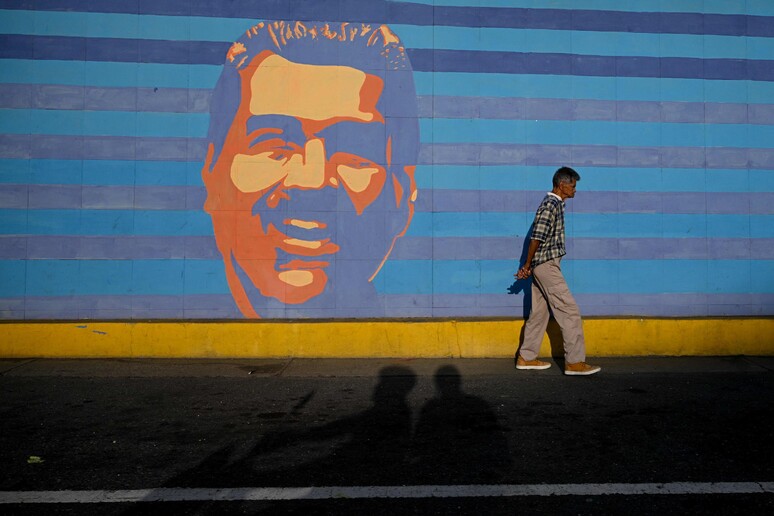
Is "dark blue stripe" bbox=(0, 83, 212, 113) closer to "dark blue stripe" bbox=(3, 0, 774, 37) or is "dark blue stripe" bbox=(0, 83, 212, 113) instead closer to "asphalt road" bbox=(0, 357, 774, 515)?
"dark blue stripe" bbox=(3, 0, 774, 37)

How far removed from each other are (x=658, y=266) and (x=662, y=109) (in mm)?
1776

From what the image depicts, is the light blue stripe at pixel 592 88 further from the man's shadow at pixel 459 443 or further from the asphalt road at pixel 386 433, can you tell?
the man's shadow at pixel 459 443

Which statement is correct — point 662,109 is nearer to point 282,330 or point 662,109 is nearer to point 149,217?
point 282,330

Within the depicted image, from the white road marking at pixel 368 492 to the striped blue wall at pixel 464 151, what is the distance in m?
3.44

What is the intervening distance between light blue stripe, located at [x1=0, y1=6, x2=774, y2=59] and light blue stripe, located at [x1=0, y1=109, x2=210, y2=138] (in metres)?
0.85

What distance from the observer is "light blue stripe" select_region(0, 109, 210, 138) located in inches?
240

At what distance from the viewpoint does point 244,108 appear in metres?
6.23

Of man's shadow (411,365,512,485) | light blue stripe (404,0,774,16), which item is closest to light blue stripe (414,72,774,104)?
light blue stripe (404,0,774,16)

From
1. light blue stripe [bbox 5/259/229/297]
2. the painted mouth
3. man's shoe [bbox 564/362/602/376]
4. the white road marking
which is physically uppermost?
the painted mouth

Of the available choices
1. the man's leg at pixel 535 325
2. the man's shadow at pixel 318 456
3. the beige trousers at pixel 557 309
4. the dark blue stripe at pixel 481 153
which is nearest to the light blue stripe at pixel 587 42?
the dark blue stripe at pixel 481 153

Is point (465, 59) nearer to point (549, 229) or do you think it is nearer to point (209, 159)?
point (549, 229)

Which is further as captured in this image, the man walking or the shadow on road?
the man walking

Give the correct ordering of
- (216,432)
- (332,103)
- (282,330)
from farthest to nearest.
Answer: (332,103) < (282,330) < (216,432)

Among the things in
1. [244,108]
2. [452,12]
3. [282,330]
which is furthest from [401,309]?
[452,12]
